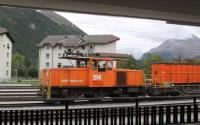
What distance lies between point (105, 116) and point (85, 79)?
49.0 feet

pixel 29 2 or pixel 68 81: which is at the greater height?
pixel 29 2

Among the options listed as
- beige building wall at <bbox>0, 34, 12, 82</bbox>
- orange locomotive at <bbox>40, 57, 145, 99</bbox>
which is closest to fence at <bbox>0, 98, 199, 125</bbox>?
orange locomotive at <bbox>40, 57, 145, 99</bbox>

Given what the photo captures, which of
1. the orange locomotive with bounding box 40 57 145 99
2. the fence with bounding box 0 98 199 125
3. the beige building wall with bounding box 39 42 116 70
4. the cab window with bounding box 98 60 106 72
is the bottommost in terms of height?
the fence with bounding box 0 98 199 125

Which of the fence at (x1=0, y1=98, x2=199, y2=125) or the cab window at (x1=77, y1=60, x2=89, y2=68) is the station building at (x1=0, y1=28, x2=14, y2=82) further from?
the fence at (x1=0, y1=98, x2=199, y2=125)

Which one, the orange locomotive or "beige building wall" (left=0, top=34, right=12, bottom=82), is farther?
"beige building wall" (left=0, top=34, right=12, bottom=82)

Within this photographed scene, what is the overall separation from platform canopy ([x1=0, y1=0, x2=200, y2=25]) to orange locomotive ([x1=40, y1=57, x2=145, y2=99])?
40.3ft

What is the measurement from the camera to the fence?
11328mm

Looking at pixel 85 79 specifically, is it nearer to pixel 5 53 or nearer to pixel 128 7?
pixel 128 7

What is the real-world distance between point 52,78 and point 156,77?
11.8m

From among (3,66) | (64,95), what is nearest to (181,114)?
A: (64,95)

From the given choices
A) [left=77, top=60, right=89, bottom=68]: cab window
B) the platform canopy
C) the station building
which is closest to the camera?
the platform canopy

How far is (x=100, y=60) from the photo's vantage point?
27391 millimetres

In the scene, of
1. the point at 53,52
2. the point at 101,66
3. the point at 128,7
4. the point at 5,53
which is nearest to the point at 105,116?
the point at 128,7

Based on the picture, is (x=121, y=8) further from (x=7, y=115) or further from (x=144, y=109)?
(x=7, y=115)
